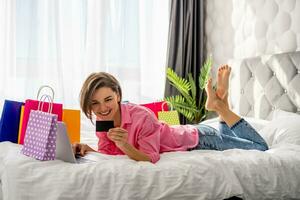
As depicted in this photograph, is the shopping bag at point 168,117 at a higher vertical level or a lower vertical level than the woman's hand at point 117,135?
lower

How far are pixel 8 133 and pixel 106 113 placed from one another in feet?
2.30

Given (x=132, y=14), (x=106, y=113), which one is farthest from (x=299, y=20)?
(x=132, y=14)

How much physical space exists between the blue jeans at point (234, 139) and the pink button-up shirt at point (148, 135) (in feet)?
0.21

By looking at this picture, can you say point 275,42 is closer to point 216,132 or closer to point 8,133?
point 216,132

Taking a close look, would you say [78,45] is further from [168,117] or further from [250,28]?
[250,28]

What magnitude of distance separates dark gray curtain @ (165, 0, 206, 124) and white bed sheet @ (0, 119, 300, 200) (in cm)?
271

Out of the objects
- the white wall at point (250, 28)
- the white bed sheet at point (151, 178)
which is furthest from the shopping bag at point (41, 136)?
the white wall at point (250, 28)

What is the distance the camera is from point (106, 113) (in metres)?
1.89

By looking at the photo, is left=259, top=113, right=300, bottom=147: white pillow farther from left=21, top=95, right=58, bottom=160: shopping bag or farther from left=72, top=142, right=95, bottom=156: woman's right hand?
left=21, top=95, right=58, bottom=160: shopping bag

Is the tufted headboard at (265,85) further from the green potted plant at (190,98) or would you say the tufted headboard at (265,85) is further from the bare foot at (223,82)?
the bare foot at (223,82)

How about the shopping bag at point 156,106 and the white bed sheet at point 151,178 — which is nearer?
the white bed sheet at point 151,178

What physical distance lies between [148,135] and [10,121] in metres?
0.87

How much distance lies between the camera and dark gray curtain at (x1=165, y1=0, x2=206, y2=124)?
14.6 feet

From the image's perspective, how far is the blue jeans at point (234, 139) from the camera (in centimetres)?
224
